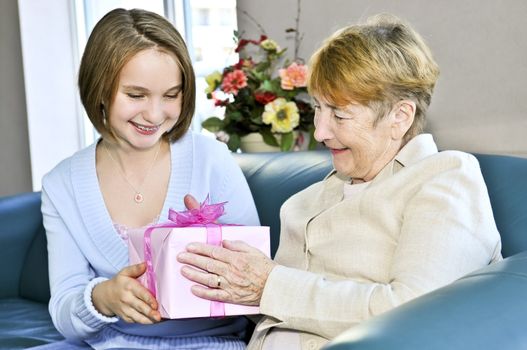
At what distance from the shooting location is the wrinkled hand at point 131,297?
1.61 metres

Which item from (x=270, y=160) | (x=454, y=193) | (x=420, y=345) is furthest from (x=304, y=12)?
(x=420, y=345)

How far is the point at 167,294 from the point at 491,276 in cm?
58

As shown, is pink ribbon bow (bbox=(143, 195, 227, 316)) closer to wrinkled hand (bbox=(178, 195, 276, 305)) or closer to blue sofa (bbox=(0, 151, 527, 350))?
wrinkled hand (bbox=(178, 195, 276, 305))

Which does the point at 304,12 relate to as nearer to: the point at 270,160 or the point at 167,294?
the point at 270,160

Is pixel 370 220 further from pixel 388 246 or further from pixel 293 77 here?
pixel 293 77

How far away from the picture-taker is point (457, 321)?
106 centimetres

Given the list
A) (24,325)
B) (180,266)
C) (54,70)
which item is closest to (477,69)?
(180,266)

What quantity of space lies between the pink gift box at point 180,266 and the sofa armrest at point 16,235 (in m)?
1.16

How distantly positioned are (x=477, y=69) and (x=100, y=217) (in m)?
1.03

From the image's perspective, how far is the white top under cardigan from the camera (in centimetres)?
193

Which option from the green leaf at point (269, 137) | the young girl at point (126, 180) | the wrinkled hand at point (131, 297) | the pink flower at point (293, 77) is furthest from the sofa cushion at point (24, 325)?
the pink flower at point (293, 77)

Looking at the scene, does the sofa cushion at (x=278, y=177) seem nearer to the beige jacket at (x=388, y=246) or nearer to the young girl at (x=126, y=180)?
the young girl at (x=126, y=180)

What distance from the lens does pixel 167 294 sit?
1.51m

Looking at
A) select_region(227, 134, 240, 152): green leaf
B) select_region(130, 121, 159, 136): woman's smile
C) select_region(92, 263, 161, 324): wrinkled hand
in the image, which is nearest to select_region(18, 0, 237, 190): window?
select_region(227, 134, 240, 152): green leaf
